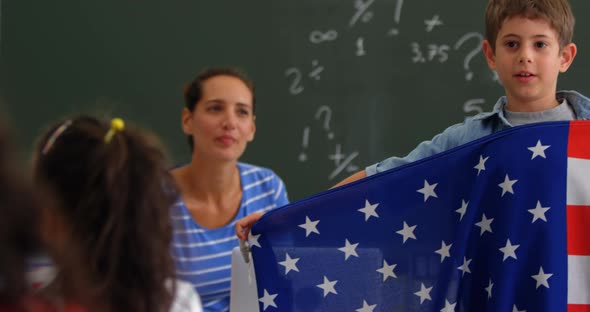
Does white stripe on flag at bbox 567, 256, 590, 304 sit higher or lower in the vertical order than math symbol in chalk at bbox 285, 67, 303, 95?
lower

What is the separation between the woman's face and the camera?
2.62 meters

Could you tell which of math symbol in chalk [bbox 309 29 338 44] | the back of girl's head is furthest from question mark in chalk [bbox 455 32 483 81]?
the back of girl's head

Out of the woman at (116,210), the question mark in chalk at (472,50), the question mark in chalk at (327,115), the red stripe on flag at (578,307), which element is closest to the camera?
the woman at (116,210)

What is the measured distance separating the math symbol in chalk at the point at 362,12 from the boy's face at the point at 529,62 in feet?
3.86

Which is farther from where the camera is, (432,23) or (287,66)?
(287,66)

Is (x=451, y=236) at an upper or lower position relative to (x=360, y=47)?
lower

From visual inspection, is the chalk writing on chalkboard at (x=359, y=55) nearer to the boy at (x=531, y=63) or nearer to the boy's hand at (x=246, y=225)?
the boy at (x=531, y=63)

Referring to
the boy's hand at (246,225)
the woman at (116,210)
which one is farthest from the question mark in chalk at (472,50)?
the woman at (116,210)

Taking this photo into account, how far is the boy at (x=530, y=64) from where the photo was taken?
1814 millimetres

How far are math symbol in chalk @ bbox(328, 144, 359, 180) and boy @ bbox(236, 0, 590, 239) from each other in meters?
1.12

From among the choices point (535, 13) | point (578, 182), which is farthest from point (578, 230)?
point (535, 13)

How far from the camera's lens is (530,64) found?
1.80 m

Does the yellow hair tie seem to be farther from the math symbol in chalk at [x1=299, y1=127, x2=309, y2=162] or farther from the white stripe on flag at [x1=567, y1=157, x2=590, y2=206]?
the math symbol in chalk at [x1=299, y1=127, x2=309, y2=162]

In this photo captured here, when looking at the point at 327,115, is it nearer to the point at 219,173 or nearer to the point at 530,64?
the point at 219,173
